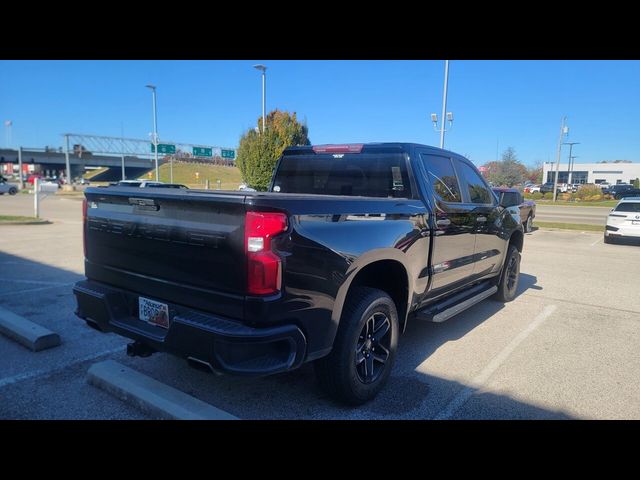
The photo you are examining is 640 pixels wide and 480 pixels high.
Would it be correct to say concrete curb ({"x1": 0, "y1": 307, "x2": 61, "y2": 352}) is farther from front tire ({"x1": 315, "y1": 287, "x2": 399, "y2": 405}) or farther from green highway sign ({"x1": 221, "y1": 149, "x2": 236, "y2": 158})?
green highway sign ({"x1": 221, "y1": 149, "x2": 236, "y2": 158})

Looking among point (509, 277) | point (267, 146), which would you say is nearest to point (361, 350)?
point (509, 277)

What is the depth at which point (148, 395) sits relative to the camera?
3.16 meters

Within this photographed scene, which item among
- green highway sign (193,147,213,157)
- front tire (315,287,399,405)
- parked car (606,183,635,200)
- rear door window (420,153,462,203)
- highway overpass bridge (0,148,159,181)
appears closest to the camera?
front tire (315,287,399,405)

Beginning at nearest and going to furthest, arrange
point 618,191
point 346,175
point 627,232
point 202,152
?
point 346,175
point 627,232
point 202,152
point 618,191

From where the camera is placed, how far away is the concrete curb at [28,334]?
4.20 metres

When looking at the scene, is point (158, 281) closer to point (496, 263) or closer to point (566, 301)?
point (496, 263)

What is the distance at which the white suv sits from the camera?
1331cm

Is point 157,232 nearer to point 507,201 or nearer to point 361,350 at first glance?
point 361,350

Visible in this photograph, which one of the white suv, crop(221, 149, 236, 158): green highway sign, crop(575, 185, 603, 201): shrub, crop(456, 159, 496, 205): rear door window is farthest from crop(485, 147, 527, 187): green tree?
crop(456, 159, 496, 205): rear door window

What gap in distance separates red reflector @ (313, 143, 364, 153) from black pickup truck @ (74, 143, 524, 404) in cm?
1

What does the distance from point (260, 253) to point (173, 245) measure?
699 millimetres

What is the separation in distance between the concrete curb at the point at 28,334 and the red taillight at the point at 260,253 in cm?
280

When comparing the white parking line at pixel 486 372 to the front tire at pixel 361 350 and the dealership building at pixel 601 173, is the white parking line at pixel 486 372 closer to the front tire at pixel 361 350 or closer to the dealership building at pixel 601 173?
the front tire at pixel 361 350
